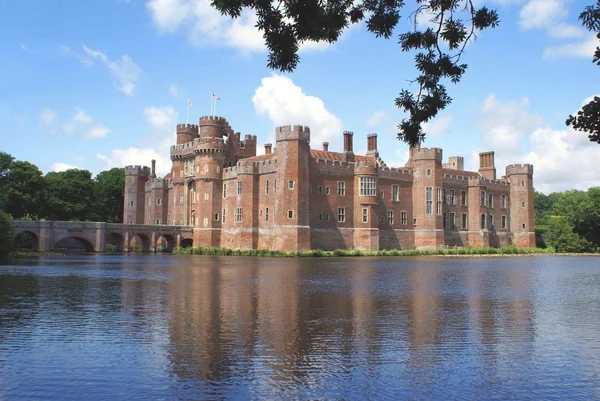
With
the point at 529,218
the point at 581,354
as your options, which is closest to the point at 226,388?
the point at 581,354

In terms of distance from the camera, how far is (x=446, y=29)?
9219 mm

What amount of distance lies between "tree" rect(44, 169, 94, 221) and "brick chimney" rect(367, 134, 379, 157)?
40.8 m

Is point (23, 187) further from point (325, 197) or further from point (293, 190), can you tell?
point (325, 197)

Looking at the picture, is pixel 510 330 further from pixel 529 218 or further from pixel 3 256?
pixel 529 218

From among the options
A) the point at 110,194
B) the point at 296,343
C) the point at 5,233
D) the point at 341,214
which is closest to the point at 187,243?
the point at 341,214

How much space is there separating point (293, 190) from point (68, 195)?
39128 millimetres

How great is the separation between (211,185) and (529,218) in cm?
4211

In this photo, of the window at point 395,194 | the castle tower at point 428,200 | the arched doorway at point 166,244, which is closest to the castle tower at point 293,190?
the window at point 395,194

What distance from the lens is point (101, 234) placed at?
220ft

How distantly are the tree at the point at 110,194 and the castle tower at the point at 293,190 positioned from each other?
141 feet

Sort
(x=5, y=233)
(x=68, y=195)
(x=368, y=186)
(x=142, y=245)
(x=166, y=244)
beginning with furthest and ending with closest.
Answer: (x=68, y=195), (x=166, y=244), (x=142, y=245), (x=368, y=186), (x=5, y=233)

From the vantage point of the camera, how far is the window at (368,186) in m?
67.2

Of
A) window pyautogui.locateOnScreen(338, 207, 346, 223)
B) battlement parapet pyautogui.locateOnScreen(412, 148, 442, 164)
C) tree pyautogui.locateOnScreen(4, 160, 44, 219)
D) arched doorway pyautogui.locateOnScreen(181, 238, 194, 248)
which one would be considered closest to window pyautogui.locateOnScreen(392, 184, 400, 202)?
battlement parapet pyautogui.locateOnScreen(412, 148, 442, 164)

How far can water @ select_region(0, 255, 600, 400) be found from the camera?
10.3 metres
